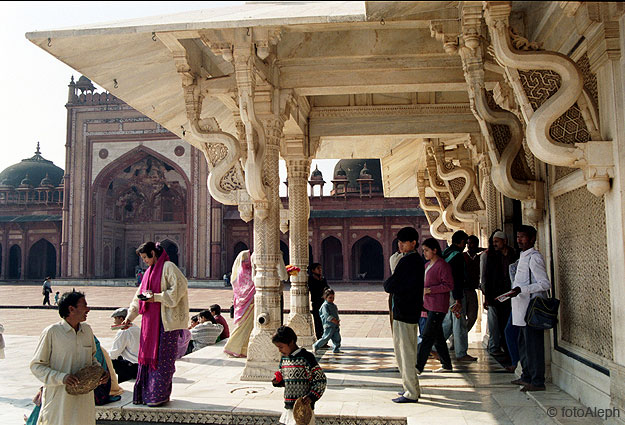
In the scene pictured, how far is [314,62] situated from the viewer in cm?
588

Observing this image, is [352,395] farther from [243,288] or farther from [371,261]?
[371,261]

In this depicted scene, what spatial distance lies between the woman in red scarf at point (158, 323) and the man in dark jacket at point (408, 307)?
1559mm

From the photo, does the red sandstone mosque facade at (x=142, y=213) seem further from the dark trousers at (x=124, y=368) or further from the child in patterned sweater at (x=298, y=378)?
the child in patterned sweater at (x=298, y=378)

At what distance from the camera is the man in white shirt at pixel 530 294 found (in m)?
4.09

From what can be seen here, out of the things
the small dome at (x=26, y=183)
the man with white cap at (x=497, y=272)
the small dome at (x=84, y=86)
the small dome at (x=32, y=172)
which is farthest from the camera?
the small dome at (x=32, y=172)

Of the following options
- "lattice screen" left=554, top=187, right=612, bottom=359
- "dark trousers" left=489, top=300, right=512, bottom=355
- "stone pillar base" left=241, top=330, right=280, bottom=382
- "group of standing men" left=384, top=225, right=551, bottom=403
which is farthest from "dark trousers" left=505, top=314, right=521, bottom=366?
"stone pillar base" left=241, top=330, right=280, bottom=382

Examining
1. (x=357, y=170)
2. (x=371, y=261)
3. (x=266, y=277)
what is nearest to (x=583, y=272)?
(x=266, y=277)

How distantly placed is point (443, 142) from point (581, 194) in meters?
4.68

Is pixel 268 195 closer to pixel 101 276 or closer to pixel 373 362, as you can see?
pixel 373 362

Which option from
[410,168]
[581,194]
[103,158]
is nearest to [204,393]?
[581,194]

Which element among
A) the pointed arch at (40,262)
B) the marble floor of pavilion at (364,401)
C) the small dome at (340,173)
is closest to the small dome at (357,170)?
the small dome at (340,173)

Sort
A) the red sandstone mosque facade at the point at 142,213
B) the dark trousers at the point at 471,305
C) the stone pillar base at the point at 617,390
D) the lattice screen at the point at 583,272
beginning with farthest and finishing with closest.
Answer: the red sandstone mosque facade at the point at 142,213, the dark trousers at the point at 471,305, the lattice screen at the point at 583,272, the stone pillar base at the point at 617,390

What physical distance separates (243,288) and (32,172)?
3551 cm

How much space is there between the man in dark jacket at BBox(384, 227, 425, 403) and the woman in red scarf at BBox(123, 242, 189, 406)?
5.12ft
